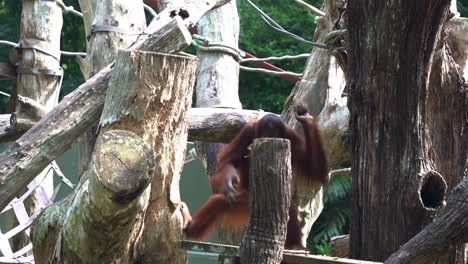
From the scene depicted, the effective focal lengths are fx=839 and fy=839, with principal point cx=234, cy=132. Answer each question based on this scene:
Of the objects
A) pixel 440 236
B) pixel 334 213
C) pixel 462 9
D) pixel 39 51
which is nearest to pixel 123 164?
pixel 440 236

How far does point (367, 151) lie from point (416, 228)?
316 mm

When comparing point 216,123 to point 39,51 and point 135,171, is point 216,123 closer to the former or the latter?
point 39,51

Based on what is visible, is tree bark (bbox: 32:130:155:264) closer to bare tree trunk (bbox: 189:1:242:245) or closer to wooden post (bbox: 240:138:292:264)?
wooden post (bbox: 240:138:292:264)

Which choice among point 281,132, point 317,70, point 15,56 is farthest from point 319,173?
point 15,56

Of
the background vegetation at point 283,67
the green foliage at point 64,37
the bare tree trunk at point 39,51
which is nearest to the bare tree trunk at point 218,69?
the bare tree trunk at point 39,51

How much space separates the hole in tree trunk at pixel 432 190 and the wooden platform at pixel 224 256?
1.41 ft

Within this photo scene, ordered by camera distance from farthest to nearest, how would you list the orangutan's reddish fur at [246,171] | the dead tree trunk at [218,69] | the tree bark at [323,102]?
the dead tree trunk at [218,69], the tree bark at [323,102], the orangutan's reddish fur at [246,171]

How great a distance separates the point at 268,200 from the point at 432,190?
32.0 inches

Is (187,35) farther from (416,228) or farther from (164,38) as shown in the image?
(416,228)

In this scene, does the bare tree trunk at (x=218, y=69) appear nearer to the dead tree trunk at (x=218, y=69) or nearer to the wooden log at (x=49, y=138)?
the dead tree trunk at (x=218, y=69)

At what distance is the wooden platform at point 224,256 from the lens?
103 inches

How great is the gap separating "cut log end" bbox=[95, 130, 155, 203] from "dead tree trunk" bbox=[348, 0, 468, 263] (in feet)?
2.83

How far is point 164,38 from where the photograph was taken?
12.0 feet

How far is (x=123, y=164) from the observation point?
2.39 metres
